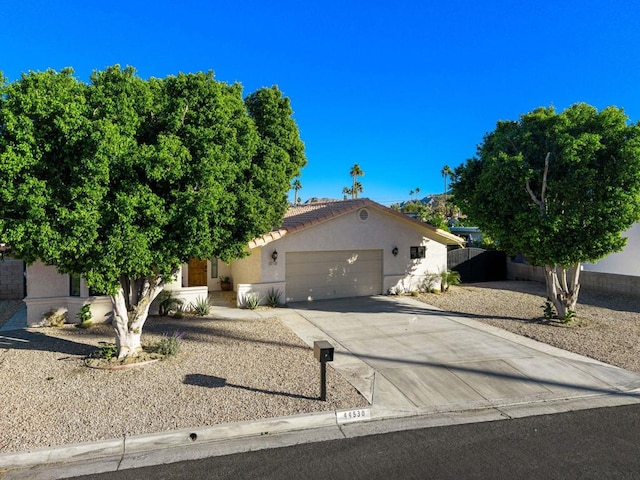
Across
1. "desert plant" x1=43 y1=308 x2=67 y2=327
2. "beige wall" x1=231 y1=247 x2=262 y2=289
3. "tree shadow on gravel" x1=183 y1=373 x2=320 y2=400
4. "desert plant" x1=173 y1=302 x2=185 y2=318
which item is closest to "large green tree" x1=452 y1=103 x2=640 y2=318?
"beige wall" x1=231 y1=247 x2=262 y2=289

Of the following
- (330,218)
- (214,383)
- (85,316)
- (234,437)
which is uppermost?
(330,218)

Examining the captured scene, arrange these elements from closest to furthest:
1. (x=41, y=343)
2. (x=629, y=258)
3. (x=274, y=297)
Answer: (x=41, y=343) → (x=274, y=297) → (x=629, y=258)

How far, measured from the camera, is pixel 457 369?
27.6 feet

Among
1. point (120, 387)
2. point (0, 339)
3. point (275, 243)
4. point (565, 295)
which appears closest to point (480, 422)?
point (120, 387)

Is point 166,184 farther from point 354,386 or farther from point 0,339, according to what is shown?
point 0,339

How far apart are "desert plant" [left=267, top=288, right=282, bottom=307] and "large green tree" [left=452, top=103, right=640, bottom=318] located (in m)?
7.32

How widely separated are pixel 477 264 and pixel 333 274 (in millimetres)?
9301

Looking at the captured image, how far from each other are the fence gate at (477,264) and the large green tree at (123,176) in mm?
14758

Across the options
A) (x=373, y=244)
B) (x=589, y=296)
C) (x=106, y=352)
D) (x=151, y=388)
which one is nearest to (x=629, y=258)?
(x=589, y=296)

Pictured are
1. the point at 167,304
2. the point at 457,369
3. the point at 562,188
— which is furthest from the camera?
the point at 167,304

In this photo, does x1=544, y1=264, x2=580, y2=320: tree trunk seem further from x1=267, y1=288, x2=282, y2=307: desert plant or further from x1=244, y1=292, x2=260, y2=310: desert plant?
x1=244, y1=292, x2=260, y2=310: desert plant

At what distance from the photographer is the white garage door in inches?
609

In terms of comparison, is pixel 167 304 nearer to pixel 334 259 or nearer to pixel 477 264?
pixel 334 259

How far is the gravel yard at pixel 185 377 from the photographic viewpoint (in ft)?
19.7
